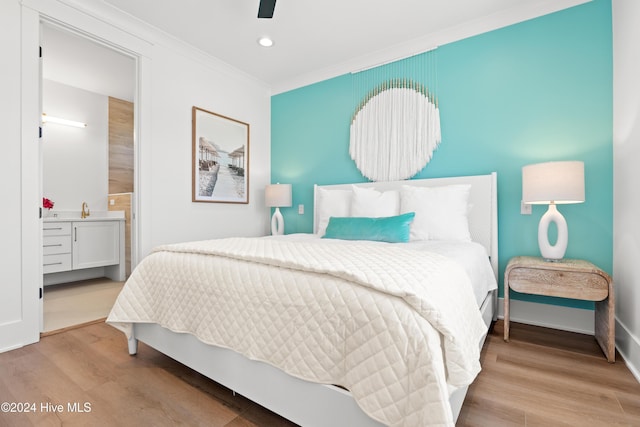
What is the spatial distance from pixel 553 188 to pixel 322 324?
1871 millimetres

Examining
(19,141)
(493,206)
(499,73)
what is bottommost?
(493,206)

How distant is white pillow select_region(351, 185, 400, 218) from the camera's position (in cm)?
273

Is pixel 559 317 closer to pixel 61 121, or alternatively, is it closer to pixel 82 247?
pixel 82 247

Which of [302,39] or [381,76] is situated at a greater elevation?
[302,39]

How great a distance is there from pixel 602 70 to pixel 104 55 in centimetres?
465

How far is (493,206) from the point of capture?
252 cm

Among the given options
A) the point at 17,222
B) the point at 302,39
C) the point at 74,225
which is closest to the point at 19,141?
the point at 17,222

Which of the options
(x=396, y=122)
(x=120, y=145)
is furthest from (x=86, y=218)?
(x=396, y=122)

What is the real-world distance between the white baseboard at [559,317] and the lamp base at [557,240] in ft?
1.61

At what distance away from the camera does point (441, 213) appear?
2.44 meters

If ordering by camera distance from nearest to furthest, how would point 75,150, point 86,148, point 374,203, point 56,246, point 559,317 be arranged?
point 559,317 → point 374,203 → point 56,246 → point 75,150 → point 86,148

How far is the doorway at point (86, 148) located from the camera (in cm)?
329

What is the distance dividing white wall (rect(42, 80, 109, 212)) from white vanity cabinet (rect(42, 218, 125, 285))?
58 centimetres

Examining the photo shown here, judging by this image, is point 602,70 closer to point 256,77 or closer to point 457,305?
point 457,305
